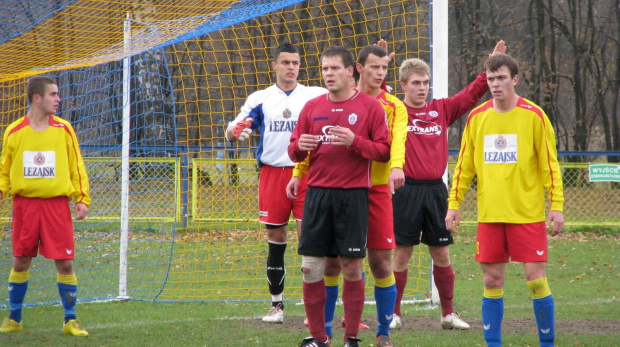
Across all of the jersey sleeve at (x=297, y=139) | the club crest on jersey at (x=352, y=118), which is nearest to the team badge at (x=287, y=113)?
the jersey sleeve at (x=297, y=139)

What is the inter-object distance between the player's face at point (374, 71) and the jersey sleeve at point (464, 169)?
2.55 feet

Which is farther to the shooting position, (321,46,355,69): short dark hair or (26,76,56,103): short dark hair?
(26,76,56,103): short dark hair

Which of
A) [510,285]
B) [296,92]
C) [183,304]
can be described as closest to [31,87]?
[296,92]

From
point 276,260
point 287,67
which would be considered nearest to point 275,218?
point 276,260

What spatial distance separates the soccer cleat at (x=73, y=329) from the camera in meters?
5.41

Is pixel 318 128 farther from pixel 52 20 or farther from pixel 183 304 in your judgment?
pixel 52 20

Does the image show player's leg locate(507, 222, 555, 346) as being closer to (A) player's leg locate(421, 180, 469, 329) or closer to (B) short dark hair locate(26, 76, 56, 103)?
(A) player's leg locate(421, 180, 469, 329)

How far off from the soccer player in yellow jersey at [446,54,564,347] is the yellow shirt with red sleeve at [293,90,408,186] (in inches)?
20.0

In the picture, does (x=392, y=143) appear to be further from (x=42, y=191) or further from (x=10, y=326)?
(x=10, y=326)

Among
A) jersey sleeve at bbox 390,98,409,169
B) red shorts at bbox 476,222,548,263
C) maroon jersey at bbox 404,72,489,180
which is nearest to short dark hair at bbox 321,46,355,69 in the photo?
jersey sleeve at bbox 390,98,409,169

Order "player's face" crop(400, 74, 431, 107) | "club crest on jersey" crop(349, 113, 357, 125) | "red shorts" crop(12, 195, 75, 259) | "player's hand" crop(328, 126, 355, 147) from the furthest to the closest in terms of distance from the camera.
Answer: "player's face" crop(400, 74, 431, 107), "red shorts" crop(12, 195, 75, 259), "club crest on jersey" crop(349, 113, 357, 125), "player's hand" crop(328, 126, 355, 147)

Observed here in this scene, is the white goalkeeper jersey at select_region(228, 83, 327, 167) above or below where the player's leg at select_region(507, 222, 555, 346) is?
above

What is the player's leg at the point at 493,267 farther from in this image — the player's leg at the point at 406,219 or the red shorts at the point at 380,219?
the player's leg at the point at 406,219

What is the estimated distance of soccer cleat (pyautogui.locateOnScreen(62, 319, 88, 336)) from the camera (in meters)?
5.41
